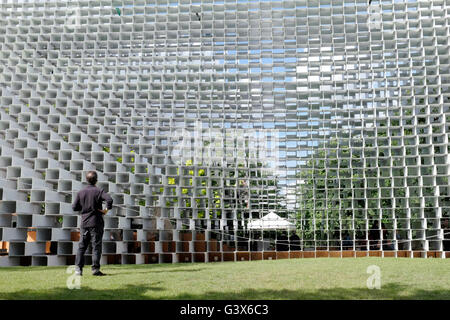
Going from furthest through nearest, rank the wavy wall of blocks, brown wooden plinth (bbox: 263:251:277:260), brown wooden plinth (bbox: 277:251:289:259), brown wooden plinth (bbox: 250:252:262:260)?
brown wooden plinth (bbox: 277:251:289:259)
brown wooden plinth (bbox: 263:251:277:260)
brown wooden plinth (bbox: 250:252:262:260)
the wavy wall of blocks

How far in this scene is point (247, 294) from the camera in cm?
351

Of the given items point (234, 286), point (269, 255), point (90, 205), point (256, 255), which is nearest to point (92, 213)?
point (90, 205)

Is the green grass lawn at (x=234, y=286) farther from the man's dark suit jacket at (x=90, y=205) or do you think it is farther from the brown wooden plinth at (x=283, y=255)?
the brown wooden plinth at (x=283, y=255)

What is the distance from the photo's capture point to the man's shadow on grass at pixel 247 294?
3391mm

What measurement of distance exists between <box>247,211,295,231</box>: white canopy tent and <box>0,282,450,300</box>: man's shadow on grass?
17.5 ft

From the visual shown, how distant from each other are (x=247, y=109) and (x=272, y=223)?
2.54 m

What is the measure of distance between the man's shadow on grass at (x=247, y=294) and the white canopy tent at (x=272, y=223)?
5.34 metres

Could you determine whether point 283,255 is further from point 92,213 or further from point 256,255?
point 92,213

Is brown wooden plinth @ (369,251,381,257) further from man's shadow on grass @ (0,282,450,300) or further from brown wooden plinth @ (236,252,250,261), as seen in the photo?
man's shadow on grass @ (0,282,450,300)

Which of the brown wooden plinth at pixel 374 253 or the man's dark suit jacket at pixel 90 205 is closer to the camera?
the man's dark suit jacket at pixel 90 205

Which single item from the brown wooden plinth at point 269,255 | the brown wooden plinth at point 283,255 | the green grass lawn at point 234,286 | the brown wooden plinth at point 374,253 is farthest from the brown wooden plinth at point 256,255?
the green grass lawn at point 234,286

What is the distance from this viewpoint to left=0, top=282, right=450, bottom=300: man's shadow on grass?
11.1ft

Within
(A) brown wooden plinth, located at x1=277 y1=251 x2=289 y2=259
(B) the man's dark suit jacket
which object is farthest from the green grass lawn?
(A) brown wooden plinth, located at x1=277 y1=251 x2=289 y2=259
